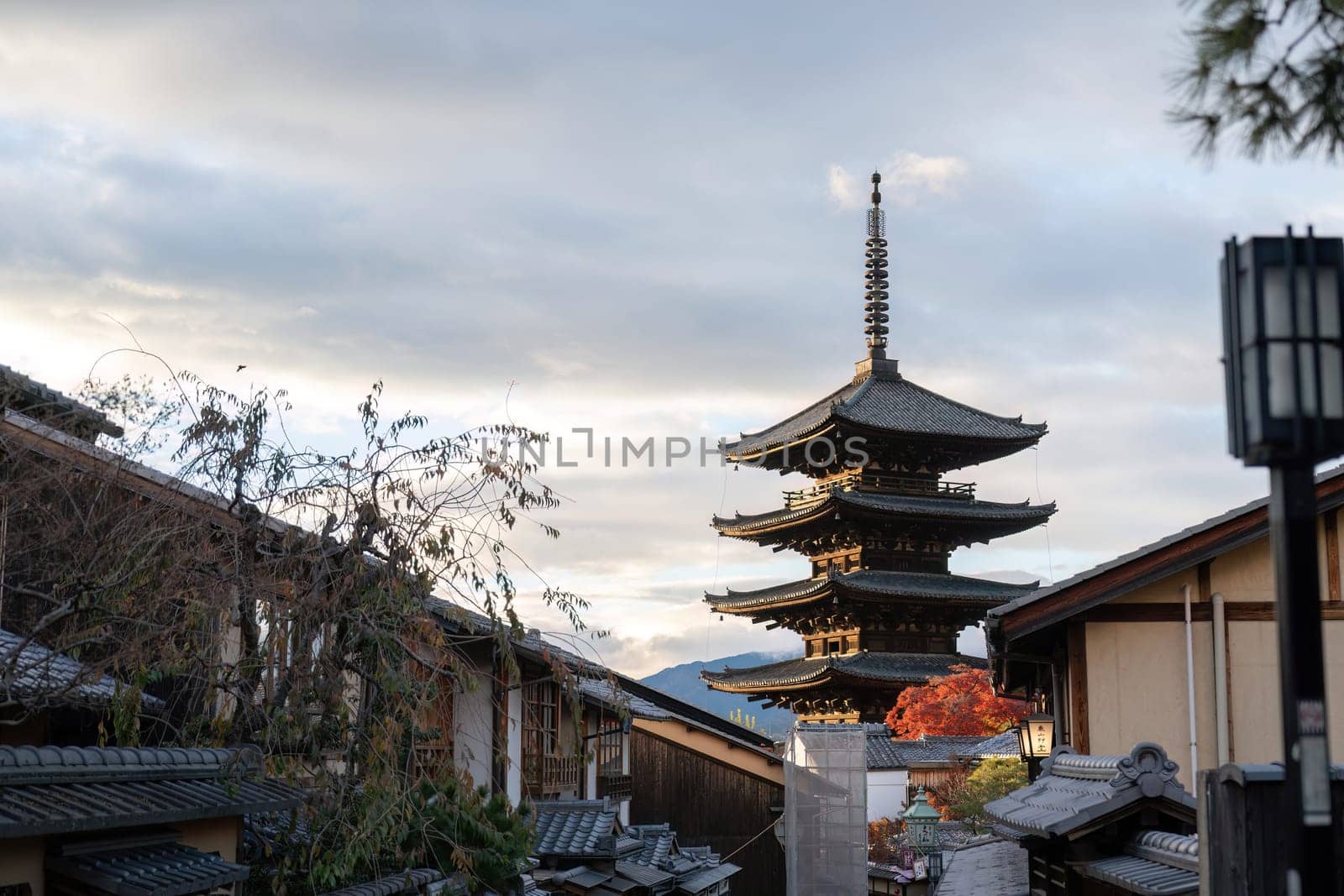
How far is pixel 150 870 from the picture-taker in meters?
8.06

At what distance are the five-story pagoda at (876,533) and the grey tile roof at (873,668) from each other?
5 centimetres

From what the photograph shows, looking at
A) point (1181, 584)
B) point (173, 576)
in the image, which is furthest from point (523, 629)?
point (1181, 584)

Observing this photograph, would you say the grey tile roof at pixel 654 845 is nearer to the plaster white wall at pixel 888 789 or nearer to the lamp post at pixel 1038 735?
the lamp post at pixel 1038 735

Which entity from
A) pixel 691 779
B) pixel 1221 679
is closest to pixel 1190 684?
pixel 1221 679

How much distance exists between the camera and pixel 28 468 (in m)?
12.0

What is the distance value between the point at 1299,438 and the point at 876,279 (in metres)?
43.2

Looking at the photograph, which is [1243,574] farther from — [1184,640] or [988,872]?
[988,872]

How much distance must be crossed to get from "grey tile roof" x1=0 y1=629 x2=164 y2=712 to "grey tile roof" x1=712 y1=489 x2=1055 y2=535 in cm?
2946

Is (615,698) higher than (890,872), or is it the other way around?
(615,698)

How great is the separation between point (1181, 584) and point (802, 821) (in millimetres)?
14438

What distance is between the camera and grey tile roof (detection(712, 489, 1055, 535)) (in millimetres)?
40500

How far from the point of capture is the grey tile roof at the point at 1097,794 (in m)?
7.73

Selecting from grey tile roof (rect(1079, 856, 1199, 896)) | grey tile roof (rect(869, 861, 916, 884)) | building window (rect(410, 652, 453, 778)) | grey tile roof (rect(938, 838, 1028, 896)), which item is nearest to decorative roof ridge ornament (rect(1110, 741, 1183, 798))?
grey tile roof (rect(1079, 856, 1199, 896))

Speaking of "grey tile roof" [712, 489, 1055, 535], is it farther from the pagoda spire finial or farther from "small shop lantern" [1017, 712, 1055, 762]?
"small shop lantern" [1017, 712, 1055, 762]
